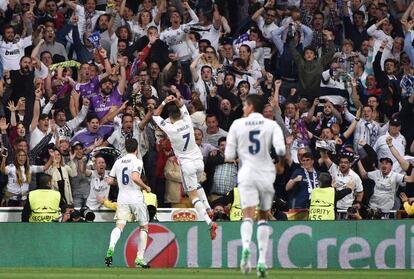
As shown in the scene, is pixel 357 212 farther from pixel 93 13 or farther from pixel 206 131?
pixel 93 13

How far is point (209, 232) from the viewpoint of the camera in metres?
24.4

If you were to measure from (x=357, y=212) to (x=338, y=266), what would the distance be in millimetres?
1292

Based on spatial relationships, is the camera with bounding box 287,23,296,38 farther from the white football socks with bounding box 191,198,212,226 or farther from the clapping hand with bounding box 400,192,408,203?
the white football socks with bounding box 191,198,212,226

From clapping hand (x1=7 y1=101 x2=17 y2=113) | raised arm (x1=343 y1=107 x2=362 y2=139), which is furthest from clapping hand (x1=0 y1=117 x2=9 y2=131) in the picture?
raised arm (x1=343 y1=107 x2=362 y2=139)

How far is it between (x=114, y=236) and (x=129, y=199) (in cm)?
74

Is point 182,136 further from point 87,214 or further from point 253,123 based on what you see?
point 253,123

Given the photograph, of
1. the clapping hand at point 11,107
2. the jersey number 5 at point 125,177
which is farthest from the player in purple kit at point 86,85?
the jersey number 5 at point 125,177

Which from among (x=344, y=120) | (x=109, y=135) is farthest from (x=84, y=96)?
(x=344, y=120)

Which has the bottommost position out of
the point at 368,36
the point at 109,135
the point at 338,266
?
the point at 338,266

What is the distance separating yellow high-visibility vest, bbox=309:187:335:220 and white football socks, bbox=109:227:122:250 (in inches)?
150

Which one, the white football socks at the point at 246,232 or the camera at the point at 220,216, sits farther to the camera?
the camera at the point at 220,216

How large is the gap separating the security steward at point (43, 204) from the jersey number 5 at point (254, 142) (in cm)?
714

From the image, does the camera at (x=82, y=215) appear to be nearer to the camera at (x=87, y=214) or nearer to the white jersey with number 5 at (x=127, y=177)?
the camera at (x=87, y=214)

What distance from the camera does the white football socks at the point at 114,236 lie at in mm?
22750
